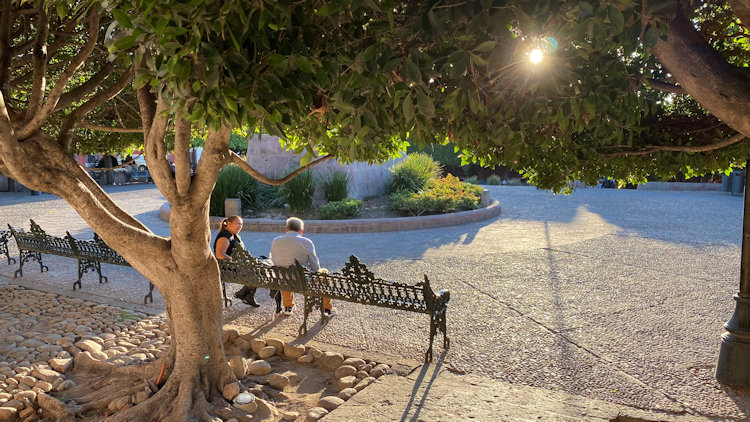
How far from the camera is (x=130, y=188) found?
26.3 m

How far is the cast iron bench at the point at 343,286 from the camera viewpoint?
4.78 meters

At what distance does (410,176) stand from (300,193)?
4.00 m

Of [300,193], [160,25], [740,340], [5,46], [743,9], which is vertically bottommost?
[740,340]

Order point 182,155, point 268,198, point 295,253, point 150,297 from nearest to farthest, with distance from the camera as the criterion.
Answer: point 182,155
point 295,253
point 150,297
point 268,198

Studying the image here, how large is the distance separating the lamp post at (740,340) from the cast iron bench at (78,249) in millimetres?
5968

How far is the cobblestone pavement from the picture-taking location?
14.5 feet

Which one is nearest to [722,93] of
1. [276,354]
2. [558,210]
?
[276,354]

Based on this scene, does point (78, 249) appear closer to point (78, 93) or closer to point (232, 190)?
point (78, 93)

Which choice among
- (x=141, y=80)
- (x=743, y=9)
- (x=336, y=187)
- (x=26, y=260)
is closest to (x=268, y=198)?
(x=336, y=187)

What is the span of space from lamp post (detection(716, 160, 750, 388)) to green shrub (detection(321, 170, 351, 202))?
10.3 meters

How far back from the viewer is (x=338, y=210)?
42.3 ft

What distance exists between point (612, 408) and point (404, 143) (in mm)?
2803

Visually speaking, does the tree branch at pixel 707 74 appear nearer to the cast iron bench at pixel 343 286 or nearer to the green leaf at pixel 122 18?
the green leaf at pixel 122 18

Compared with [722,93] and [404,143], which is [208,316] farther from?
[722,93]
